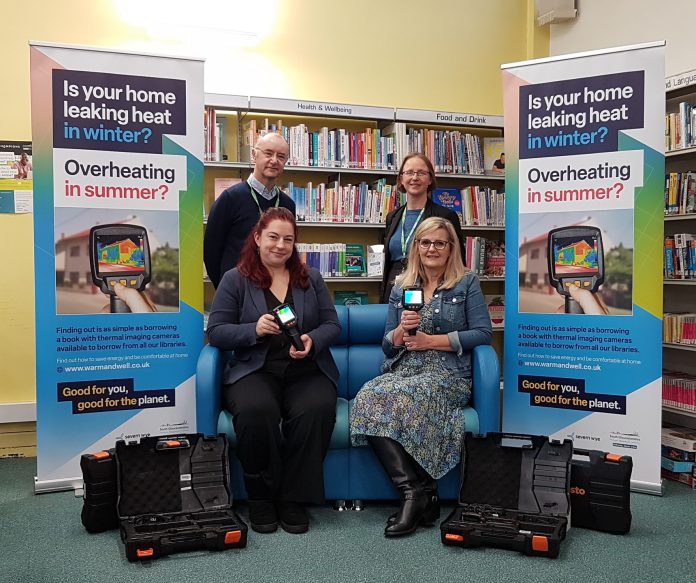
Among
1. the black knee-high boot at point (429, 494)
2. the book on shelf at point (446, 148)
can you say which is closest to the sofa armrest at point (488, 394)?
the black knee-high boot at point (429, 494)

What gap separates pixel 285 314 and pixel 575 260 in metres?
1.64

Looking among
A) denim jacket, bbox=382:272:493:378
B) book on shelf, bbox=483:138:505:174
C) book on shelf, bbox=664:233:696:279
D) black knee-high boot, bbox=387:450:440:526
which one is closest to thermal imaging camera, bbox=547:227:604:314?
denim jacket, bbox=382:272:493:378

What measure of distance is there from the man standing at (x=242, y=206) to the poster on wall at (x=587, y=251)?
4.28 ft

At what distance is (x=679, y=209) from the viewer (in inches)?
165

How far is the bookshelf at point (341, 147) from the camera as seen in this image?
4.60 metres

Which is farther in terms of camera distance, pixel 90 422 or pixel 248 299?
pixel 90 422

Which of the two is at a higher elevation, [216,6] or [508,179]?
[216,6]

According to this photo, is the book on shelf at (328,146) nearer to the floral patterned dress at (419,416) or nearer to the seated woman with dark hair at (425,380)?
the seated woman with dark hair at (425,380)

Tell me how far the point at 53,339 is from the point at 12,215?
1.30 m

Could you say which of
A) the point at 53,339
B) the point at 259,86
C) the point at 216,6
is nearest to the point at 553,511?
the point at 53,339

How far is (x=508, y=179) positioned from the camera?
3844 millimetres

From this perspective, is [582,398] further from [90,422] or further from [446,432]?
[90,422]

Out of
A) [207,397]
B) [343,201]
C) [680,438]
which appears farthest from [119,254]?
[680,438]

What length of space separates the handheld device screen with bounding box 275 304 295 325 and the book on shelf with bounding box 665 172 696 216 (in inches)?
101
